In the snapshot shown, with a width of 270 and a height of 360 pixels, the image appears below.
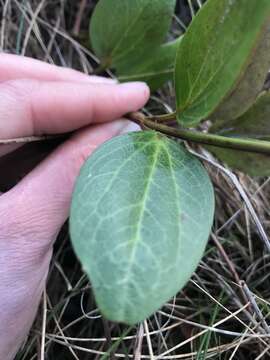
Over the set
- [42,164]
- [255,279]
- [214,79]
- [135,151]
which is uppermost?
[214,79]

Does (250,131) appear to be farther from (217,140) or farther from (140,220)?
(140,220)

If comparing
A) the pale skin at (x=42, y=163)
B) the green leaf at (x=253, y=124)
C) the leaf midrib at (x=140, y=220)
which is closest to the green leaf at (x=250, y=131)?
the green leaf at (x=253, y=124)

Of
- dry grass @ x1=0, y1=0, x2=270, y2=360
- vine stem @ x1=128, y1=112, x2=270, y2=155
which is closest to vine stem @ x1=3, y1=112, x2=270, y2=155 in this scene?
vine stem @ x1=128, y1=112, x2=270, y2=155

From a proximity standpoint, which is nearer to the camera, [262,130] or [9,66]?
[262,130]

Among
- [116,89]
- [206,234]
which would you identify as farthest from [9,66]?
[206,234]

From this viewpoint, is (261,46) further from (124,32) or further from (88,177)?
(124,32)

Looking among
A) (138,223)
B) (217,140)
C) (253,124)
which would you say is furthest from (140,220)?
(253,124)
